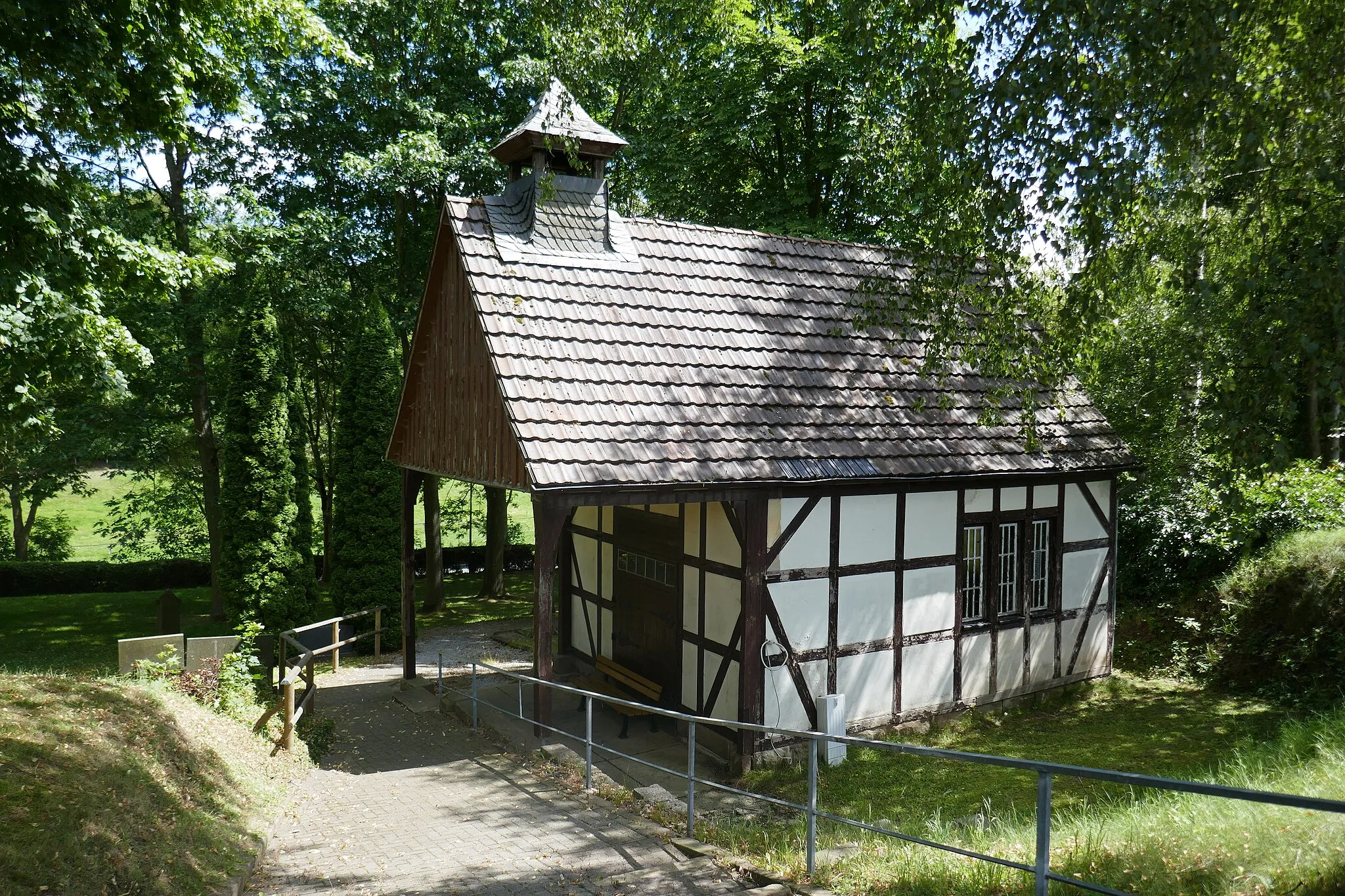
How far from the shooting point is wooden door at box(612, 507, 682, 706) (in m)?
10.5

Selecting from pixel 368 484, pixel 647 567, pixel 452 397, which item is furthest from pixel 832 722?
pixel 368 484

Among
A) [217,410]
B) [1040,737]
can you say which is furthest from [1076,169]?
[217,410]

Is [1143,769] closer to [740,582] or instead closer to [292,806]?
[740,582]

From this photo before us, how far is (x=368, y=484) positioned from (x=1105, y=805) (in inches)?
518

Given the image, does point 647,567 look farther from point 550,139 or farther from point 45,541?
point 45,541

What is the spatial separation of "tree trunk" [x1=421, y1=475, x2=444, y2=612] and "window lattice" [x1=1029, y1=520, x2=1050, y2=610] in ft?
41.5

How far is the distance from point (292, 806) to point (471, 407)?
167 inches

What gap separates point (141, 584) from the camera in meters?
23.8

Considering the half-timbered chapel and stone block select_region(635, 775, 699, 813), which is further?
the half-timbered chapel

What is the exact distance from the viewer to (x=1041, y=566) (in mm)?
11930

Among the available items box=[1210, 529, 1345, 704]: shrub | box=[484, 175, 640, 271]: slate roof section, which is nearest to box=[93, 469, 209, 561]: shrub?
box=[484, 175, 640, 271]: slate roof section

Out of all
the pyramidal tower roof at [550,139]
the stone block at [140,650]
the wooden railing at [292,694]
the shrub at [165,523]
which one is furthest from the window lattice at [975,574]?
the shrub at [165,523]

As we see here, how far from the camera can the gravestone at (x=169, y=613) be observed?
16.3 m

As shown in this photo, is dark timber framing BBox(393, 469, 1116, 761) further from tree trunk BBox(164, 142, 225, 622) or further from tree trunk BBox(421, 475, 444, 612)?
tree trunk BBox(164, 142, 225, 622)
